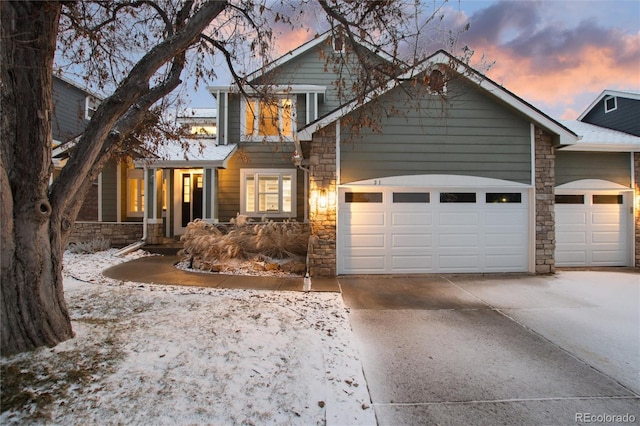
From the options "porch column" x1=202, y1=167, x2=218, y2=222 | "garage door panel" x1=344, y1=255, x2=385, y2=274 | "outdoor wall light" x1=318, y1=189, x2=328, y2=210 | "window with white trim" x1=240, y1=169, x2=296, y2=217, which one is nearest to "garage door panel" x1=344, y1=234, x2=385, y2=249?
"garage door panel" x1=344, y1=255, x2=385, y2=274

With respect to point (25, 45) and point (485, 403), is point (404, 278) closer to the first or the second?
point (485, 403)

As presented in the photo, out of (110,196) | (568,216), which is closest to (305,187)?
(110,196)

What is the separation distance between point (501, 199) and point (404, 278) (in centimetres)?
322

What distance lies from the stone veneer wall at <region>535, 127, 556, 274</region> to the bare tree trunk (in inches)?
363

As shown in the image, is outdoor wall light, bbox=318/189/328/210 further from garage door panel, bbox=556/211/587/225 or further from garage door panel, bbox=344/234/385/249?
garage door panel, bbox=556/211/587/225

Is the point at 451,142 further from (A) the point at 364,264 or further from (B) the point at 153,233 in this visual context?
(B) the point at 153,233

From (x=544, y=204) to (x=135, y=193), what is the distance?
13.4 m

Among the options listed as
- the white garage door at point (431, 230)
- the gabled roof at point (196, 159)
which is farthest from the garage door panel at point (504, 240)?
the gabled roof at point (196, 159)

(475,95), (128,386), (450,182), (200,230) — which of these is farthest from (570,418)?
(200,230)

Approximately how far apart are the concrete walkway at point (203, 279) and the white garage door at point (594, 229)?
6830 millimetres

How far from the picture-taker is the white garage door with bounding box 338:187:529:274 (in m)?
7.43

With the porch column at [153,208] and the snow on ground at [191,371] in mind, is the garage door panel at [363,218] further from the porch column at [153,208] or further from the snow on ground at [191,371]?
the porch column at [153,208]

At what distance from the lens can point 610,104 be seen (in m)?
10.9

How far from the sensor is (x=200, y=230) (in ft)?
29.0
